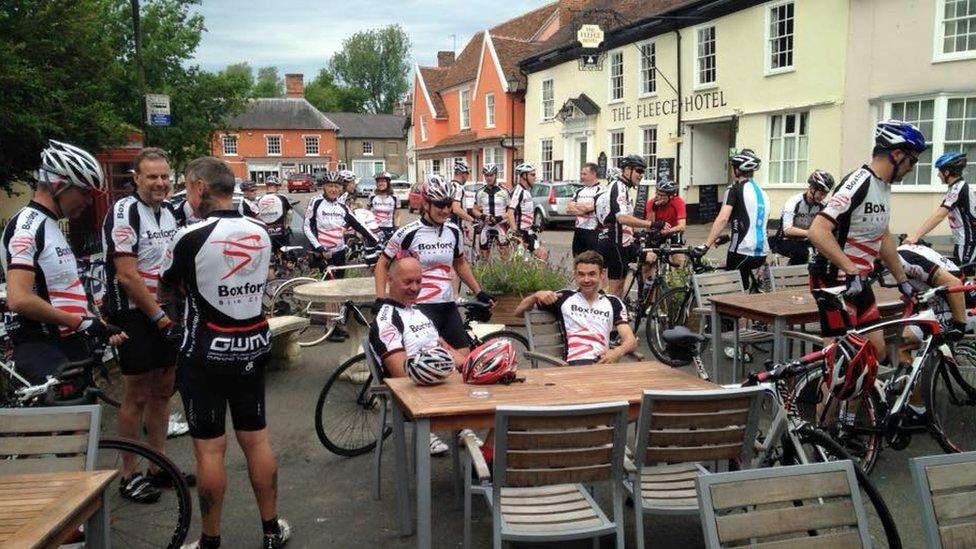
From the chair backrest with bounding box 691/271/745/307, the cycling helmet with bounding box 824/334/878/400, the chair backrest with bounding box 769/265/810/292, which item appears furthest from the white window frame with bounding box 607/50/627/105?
the cycling helmet with bounding box 824/334/878/400

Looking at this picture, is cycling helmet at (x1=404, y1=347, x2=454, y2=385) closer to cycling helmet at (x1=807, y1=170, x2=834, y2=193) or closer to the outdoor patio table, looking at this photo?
the outdoor patio table

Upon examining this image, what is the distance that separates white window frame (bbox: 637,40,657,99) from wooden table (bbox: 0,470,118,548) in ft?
80.6

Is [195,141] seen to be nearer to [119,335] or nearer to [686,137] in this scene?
[686,137]

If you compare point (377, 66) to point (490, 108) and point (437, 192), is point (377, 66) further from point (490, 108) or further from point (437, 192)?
point (437, 192)

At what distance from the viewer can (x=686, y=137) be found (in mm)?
24156

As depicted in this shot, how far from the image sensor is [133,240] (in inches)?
169

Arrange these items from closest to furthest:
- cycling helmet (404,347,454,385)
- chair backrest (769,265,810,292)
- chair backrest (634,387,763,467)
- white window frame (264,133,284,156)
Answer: chair backrest (634,387,763,467), cycling helmet (404,347,454,385), chair backrest (769,265,810,292), white window frame (264,133,284,156)

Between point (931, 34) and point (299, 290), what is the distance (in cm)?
1522

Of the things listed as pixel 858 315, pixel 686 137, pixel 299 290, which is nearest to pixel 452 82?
pixel 686 137

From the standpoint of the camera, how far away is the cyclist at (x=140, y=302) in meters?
4.23

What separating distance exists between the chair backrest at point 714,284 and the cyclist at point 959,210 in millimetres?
1856

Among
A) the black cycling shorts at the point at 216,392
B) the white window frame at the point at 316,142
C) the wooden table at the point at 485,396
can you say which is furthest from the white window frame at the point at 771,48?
the white window frame at the point at 316,142

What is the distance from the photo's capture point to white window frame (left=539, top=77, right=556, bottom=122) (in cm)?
3202

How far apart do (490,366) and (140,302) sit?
195 cm
